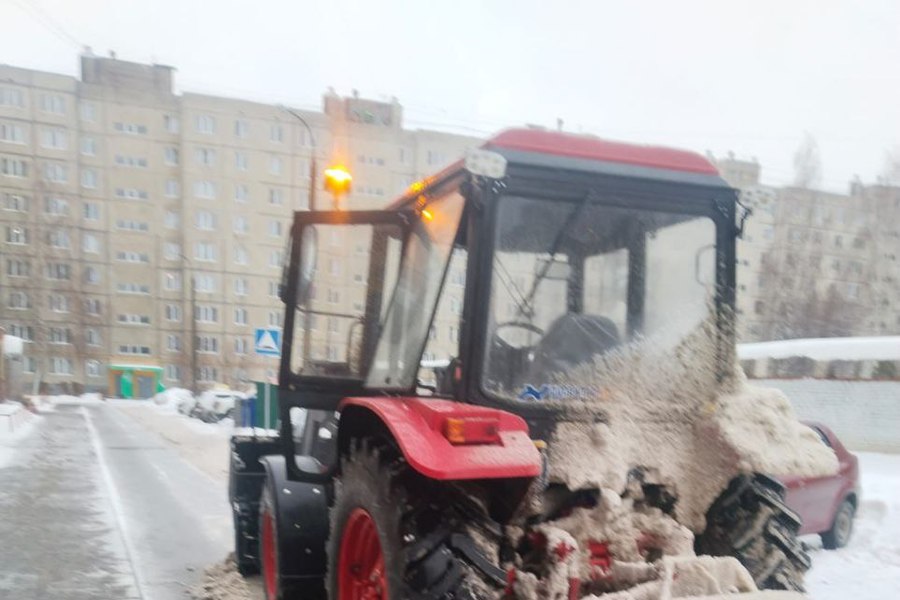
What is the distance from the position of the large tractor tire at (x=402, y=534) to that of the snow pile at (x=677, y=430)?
0.51 meters

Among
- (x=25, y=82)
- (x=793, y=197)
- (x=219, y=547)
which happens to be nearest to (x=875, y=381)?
(x=219, y=547)

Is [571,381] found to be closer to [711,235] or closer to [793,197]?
[711,235]

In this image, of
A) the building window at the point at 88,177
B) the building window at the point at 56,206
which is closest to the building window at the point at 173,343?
the building window at the point at 88,177

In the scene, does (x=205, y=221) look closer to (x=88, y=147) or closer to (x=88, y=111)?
(x=88, y=147)

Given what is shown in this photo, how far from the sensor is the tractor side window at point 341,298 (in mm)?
3934

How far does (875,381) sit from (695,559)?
44.4 ft

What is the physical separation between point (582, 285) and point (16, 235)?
36.1 meters

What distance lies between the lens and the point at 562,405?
2.92m

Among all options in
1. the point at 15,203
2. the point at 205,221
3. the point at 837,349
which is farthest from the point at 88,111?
the point at 837,349

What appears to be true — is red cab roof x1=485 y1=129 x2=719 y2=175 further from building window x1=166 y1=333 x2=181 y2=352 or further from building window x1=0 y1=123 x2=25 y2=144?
building window x1=166 y1=333 x2=181 y2=352

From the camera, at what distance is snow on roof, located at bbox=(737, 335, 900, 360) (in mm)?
14086

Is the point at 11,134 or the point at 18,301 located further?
the point at 18,301

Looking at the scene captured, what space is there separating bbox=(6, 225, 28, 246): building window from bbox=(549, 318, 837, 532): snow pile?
33837 mm

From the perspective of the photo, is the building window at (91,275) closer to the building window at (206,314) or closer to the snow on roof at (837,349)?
the building window at (206,314)
